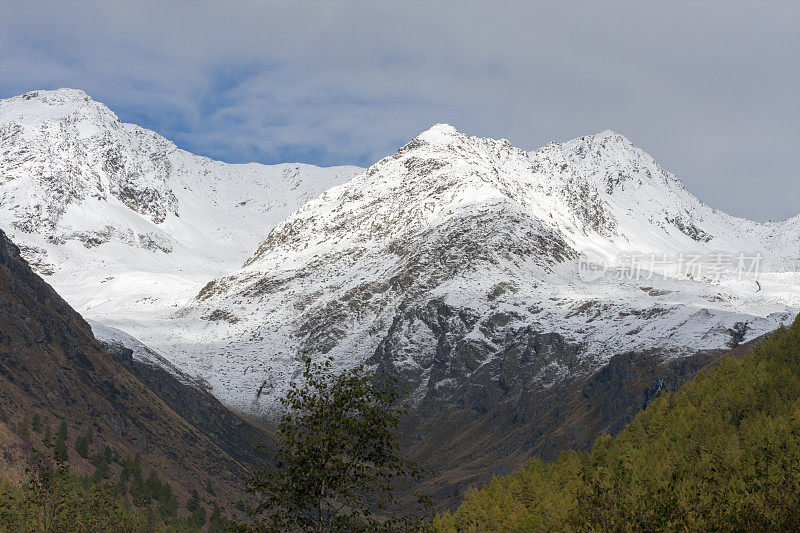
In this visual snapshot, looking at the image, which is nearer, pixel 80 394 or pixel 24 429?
pixel 24 429

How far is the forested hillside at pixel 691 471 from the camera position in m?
60.1

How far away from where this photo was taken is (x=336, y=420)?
3994 cm

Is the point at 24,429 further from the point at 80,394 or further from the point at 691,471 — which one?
the point at 691,471

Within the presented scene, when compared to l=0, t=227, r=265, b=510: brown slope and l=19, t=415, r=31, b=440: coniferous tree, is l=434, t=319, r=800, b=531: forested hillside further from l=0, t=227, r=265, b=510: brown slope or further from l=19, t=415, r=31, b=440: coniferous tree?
l=0, t=227, r=265, b=510: brown slope

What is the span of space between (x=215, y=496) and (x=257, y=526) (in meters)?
137

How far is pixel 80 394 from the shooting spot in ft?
561

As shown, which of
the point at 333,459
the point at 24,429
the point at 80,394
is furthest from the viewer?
the point at 80,394

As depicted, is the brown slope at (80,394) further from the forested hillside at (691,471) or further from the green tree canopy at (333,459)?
the green tree canopy at (333,459)

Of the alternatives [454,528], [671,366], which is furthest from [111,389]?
[671,366]

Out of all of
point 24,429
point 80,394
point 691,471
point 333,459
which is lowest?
point 24,429

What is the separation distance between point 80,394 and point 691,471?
121417 mm

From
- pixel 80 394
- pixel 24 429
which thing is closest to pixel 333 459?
pixel 24 429

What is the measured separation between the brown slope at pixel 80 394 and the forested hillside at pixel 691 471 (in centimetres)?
7246

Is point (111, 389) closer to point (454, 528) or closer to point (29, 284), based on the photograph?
point (29, 284)
